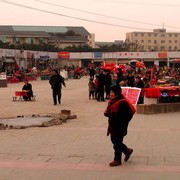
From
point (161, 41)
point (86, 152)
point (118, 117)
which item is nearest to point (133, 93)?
point (86, 152)

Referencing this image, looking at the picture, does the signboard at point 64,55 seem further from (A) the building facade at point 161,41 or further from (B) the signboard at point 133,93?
(A) the building facade at point 161,41

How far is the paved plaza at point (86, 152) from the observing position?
6.29m

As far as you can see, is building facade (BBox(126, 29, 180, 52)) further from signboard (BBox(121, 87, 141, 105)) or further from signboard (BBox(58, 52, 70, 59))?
signboard (BBox(121, 87, 141, 105))

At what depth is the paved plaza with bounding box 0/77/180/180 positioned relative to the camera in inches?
248

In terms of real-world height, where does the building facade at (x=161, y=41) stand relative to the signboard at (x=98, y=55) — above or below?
above

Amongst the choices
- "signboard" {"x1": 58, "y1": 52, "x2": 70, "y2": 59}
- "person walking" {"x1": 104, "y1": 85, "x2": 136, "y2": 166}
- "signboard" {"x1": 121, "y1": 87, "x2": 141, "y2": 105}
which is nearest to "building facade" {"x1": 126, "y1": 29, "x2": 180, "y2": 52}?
"signboard" {"x1": 58, "y1": 52, "x2": 70, "y2": 59}

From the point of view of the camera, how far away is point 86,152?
7.93m

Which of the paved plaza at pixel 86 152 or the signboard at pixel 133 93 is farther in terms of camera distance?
the signboard at pixel 133 93

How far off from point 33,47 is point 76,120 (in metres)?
67.2

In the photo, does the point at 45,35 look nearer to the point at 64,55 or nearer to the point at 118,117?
the point at 64,55

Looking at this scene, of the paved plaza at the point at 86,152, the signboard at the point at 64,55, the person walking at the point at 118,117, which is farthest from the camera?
the signboard at the point at 64,55

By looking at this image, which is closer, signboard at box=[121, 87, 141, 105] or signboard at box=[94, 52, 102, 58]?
signboard at box=[121, 87, 141, 105]

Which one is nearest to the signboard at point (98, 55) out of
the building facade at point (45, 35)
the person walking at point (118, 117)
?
the building facade at point (45, 35)

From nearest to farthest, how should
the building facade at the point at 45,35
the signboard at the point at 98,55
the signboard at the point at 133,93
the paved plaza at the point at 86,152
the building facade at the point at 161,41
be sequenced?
1. the paved plaza at the point at 86,152
2. the signboard at the point at 133,93
3. the signboard at the point at 98,55
4. the building facade at the point at 45,35
5. the building facade at the point at 161,41
